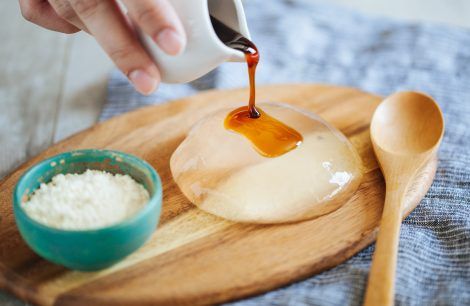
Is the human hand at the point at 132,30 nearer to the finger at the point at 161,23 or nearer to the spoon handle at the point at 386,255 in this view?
the finger at the point at 161,23

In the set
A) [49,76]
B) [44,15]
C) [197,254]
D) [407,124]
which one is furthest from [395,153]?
[49,76]

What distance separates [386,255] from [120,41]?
0.51 m

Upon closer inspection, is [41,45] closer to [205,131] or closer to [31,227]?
[205,131]

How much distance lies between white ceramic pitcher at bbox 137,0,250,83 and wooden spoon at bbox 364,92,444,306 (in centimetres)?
35

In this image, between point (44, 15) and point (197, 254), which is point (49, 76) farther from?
point (197, 254)

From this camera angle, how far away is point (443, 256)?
3.10 feet

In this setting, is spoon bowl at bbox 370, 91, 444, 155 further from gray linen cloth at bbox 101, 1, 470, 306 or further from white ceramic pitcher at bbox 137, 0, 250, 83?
white ceramic pitcher at bbox 137, 0, 250, 83

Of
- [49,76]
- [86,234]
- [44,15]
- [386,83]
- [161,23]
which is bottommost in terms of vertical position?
[49,76]

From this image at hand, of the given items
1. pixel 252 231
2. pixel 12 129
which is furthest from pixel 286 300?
pixel 12 129

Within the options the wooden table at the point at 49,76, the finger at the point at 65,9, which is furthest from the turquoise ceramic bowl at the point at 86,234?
the wooden table at the point at 49,76

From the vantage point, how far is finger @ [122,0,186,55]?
0.80 meters

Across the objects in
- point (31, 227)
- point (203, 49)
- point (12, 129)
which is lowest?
point (12, 129)

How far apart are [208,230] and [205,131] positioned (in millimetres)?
260

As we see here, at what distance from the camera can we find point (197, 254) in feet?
2.91
